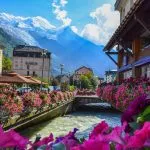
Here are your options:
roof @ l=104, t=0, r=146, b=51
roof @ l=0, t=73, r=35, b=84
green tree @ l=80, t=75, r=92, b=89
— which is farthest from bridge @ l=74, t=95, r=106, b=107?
green tree @ l=80, t=75, r=92, b=89

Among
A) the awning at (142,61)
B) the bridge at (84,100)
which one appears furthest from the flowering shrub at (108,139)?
the bridge at (84,100)

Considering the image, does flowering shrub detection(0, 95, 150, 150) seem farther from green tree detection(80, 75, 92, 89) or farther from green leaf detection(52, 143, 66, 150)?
green tree detection(80, 75, 92, 89)

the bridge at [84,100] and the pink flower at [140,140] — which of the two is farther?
the bridge at [84,100]

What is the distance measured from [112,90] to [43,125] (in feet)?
52.3

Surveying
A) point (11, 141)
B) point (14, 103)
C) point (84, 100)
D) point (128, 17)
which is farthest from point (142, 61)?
point (84, 100)

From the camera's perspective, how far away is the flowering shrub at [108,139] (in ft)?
4.72

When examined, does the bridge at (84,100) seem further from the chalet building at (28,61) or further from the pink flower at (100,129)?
the chalet building at (28,61)

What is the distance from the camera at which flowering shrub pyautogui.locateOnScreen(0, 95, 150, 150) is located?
4.72 ft

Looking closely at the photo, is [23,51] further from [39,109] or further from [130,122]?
[130,122]

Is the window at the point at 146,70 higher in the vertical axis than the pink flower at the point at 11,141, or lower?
higher

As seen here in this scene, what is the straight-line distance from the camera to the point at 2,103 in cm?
2183

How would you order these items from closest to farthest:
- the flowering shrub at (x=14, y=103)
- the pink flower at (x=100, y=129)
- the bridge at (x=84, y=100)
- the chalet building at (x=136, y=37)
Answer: the pink flower at (x=100, y=129) → the chalet building at (x=136, y=37) → the flowering shrub at (x=14, y=103) → the bridge at (x=84, y=100)

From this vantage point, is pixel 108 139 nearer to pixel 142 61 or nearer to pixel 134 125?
pixel 134 125

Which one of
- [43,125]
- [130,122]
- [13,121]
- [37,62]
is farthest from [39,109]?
[37,62]
